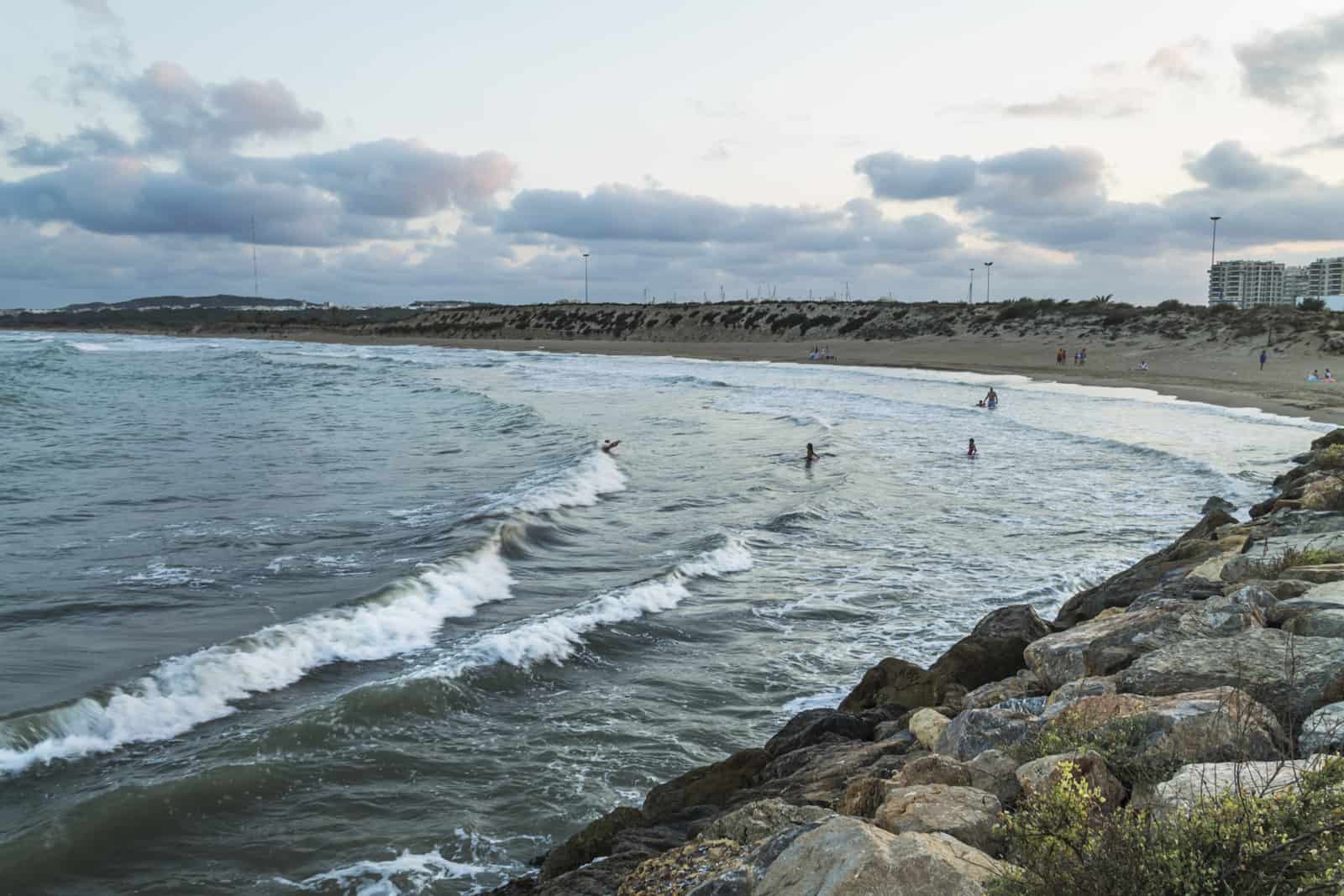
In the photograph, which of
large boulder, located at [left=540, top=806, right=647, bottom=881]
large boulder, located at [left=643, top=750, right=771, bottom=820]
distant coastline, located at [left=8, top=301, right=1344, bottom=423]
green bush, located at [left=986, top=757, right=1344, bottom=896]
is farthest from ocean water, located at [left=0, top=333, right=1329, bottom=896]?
distant coastline, located at [left=8, top=301, right=1344, bottom=423]

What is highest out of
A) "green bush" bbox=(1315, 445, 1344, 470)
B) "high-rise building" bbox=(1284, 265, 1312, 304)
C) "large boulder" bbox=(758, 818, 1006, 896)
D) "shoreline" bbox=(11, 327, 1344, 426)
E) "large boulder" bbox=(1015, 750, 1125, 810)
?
"high-rise building" bbox=(1284, 265, 1312, 304)

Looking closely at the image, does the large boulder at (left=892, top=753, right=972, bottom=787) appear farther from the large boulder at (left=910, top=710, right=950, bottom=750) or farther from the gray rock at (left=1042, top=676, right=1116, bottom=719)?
the large boulder at (left=910, top=710, right=950, bottom=750)

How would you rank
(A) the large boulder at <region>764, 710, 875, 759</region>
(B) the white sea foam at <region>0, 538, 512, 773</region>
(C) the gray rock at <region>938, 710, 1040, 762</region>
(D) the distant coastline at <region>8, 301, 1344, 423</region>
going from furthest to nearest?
(D) the distant coastline at <region>8, 301, 1344, 423</region> → (B) the white sea foam at <region>0, 538, 512, 773</region> → (A) the large boulder at <region>764, 710, 875, 759</region> → (C) the gray rock at <region>938, 710, 1040, 762</region>

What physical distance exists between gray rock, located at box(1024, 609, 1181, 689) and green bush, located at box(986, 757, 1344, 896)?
2.73 m

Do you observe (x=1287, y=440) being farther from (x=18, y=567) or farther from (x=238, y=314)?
(x=238, y=314)

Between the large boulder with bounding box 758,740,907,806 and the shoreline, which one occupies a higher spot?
the shoreline

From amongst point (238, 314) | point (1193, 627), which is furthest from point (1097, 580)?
point (238, 314)

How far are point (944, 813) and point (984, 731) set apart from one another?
3.90 feet

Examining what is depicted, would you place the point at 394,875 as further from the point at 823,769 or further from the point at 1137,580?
the point at 1137,580

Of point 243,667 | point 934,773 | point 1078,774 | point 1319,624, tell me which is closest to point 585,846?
point 934,773

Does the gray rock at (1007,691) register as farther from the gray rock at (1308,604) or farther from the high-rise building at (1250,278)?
the high-rise building at (1250,278)

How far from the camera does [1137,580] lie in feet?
32.5

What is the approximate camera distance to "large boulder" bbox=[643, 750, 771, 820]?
6262mm

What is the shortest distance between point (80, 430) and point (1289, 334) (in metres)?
54.5
